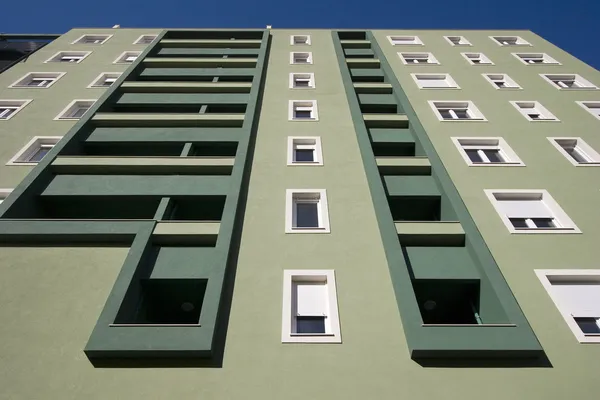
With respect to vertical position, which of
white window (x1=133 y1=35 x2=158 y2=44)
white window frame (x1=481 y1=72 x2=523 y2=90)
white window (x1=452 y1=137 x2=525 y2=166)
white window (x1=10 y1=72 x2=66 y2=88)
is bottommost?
white window (x1=452 y1=137 x2=525 y2=166)

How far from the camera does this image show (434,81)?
22031 mm

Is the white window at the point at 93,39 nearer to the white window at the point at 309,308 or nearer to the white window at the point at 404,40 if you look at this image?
the white window at the point at 404,40

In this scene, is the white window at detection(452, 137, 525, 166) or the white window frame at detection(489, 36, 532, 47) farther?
the white window frame at detection(489, 36, 532, 47)

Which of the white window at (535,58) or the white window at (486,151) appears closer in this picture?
the white window at (486,151)

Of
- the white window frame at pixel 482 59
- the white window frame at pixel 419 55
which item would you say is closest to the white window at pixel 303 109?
the white window frame at pixel 419 55

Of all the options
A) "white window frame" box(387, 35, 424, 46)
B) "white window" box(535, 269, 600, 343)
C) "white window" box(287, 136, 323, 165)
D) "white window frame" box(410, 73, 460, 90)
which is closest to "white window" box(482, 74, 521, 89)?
"white window frame" box(410, 73, 460, 90)

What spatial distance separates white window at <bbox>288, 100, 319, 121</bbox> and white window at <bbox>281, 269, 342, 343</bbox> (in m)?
9.53

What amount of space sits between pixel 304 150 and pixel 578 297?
379 inches

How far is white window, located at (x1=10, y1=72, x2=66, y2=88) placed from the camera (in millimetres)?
21480

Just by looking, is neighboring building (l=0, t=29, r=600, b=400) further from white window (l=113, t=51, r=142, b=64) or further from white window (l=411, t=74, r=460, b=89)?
white window (l=113, t=51, r=142, b=64)

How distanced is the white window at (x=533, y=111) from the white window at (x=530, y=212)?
5.53 metres

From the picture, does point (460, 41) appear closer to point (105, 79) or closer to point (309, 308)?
point (105, 79)

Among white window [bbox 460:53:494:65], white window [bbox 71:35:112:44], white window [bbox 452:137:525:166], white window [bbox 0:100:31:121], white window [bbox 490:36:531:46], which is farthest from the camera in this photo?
white window [bbox 71:35:112:44]

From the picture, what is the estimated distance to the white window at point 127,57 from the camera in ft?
80.5
